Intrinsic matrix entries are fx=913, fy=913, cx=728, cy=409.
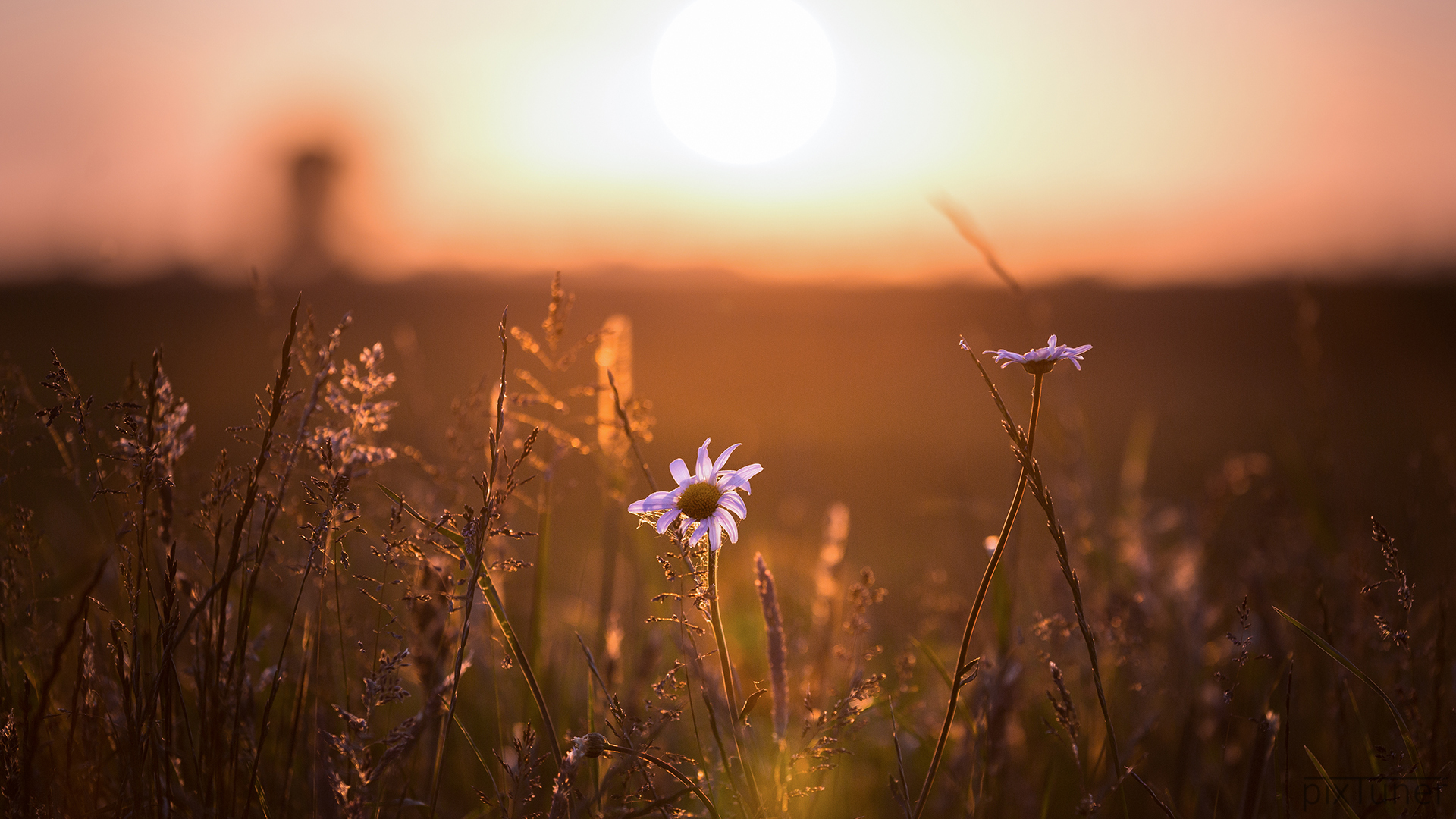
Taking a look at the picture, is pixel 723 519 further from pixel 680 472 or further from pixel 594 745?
pixel 594 745

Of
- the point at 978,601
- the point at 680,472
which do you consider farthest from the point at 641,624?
the point at 978,601

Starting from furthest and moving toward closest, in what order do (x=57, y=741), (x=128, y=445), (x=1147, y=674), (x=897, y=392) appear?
1. (x=897, y=392)
2. (x=1147, y=674)
3. (x=57, y=741)
4. (x=128, y=445)

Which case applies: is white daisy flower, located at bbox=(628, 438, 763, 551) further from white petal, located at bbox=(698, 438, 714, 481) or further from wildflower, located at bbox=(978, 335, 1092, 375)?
wildflower, located at bbox=(978, 335, 1092, 375)

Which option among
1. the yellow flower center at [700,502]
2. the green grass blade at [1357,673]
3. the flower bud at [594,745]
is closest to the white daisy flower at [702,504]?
the yellow flower center at [700,502]

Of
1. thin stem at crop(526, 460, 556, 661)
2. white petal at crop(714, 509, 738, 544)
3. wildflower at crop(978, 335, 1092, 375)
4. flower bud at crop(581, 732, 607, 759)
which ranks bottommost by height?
flower bud at crop(581, 732, 607, 759)

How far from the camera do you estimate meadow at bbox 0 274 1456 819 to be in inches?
47.6

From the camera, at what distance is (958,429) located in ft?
29.9

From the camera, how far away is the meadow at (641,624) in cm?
121

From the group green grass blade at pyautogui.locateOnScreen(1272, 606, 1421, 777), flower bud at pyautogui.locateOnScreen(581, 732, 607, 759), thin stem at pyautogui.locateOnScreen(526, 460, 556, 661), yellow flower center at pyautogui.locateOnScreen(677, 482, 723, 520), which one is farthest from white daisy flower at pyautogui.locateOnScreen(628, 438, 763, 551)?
green grass blade at pyautogui.locateOnScreen(1272, 606, 1421, 777)

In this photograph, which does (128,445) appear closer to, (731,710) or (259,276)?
(259,276)

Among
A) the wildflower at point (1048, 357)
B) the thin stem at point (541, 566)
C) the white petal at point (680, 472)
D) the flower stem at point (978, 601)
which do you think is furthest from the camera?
the thin stem at point (541, 566)

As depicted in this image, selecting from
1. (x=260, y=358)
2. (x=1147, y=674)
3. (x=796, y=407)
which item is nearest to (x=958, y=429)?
(x=796, y=407)

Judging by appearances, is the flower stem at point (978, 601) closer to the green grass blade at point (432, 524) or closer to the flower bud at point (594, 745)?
the flower bud at point (594, 745)

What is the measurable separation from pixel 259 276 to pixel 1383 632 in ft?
7.16
